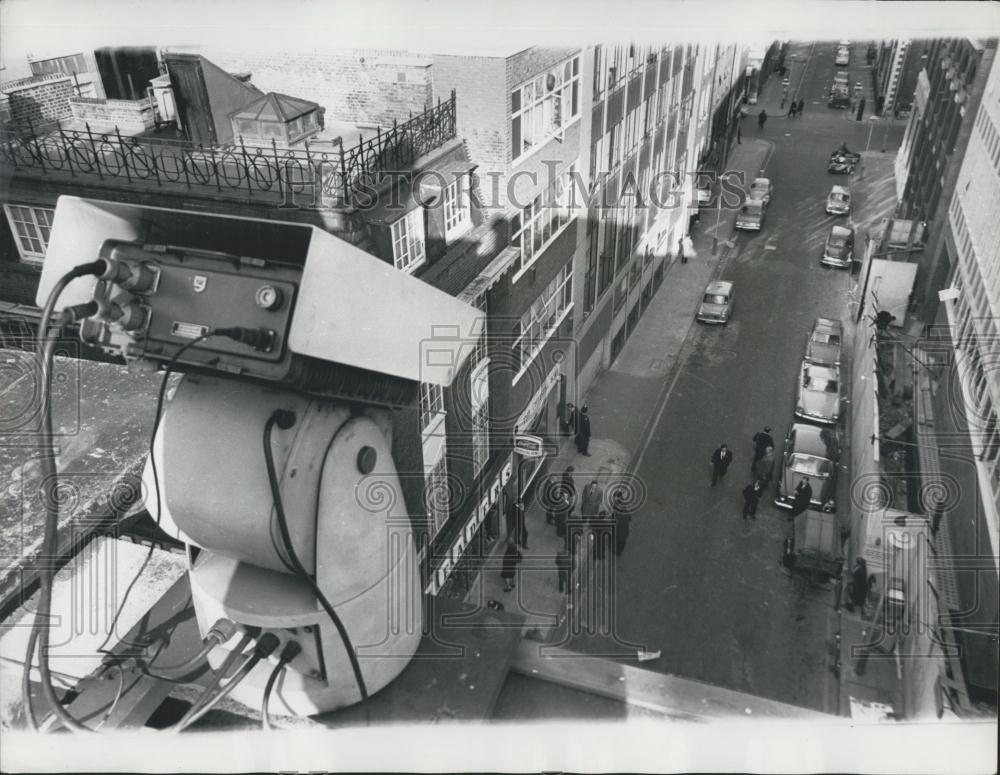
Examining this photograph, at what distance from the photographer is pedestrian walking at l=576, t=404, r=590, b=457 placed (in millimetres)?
23406

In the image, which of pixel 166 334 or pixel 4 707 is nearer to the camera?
pixel 166 334

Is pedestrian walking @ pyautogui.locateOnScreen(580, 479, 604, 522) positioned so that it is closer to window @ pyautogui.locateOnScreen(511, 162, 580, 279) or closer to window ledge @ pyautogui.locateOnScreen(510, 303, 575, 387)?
window ledge @ pyautogui.locateOnScreen(510, 303, 575, 387)

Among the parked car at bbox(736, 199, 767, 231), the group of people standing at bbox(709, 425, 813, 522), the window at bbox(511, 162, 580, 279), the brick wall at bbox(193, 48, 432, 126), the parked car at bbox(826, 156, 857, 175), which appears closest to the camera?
the brick wall at bbox(193, 48, 432, 126)

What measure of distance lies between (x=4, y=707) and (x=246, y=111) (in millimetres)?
9630

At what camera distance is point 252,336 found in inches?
199

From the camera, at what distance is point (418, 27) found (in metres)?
7.31

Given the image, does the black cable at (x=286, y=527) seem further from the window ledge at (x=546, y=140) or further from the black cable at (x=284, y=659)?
the window ledge at (x=546, y=140)

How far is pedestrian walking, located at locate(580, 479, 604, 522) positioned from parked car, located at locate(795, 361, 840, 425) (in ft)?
24.7

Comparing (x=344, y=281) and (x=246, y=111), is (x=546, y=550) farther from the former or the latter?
(x=344, y=281)

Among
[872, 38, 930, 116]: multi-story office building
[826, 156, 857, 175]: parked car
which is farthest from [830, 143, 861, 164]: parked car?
[872, 38, 930, 116]: multi-story office building

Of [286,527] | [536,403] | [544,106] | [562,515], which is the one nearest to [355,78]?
[544,106]

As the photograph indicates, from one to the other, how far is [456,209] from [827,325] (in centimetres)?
1948

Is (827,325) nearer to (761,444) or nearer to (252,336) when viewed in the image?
(761,444)

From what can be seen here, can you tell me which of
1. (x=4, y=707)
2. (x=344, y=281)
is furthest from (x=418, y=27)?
(x=4, y=707)
